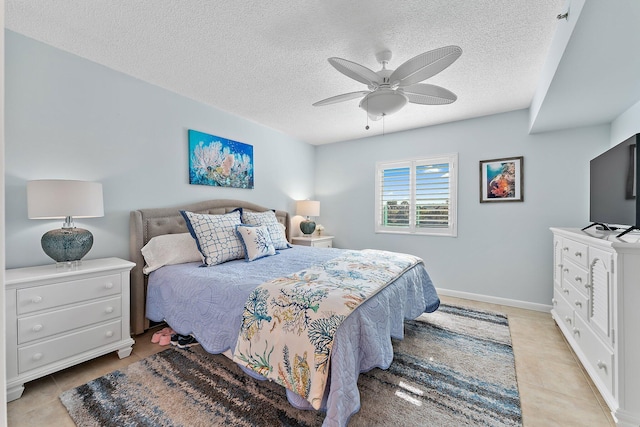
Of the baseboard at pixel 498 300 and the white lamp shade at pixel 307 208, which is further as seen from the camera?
the white lamp shade at pixel 307 208

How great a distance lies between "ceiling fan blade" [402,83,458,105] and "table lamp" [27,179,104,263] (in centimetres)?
251

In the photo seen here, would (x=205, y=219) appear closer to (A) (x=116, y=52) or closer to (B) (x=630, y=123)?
(A) (x=116, y=52)

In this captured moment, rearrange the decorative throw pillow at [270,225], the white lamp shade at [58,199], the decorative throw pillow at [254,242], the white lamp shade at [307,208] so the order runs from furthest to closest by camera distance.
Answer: the white lamp shade at [307,208] → the decorative throw pillow at [270,225] → the decorative throw pillow at [254,242] → the white lamp shade at [58,199]

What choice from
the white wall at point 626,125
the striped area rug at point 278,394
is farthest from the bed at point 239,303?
the white wall at point 626,125

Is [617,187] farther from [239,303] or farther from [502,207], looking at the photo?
[239,303]

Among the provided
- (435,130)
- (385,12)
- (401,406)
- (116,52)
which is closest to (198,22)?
(116,52)

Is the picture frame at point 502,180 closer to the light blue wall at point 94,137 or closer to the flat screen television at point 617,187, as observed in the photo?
the flat screen television at point 617,187

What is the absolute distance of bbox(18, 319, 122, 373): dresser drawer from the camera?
5.50 feet

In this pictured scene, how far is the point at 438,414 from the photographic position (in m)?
1.53

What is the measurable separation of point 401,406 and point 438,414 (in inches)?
8.1

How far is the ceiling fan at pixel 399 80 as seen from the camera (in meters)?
1.64

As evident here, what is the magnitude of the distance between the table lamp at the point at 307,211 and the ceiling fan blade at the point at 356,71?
2.56 meters

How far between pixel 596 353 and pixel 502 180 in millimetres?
2154

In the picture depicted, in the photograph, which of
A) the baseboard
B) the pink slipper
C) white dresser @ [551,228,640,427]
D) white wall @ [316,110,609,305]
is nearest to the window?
white wall @ [316,110,609,305]
